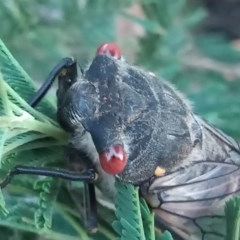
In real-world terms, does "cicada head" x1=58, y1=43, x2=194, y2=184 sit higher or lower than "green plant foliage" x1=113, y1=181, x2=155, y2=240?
higher

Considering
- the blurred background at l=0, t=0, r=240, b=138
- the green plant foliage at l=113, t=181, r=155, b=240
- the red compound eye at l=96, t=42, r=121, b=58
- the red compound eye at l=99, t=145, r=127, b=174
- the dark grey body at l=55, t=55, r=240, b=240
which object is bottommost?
the green plant foliage at l=113, t=181, r=155, b=240

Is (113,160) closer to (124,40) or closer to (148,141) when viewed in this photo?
(148,141)

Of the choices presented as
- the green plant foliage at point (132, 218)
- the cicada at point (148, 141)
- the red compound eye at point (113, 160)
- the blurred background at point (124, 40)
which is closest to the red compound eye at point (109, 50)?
the cicada at point (148, 141)

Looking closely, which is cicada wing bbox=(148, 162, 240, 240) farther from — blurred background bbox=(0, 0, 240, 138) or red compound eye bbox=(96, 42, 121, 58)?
blurred background bbox=(0, 0, 240, 138)

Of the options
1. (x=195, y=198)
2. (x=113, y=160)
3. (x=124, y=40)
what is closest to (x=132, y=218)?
(x=113, y=160)

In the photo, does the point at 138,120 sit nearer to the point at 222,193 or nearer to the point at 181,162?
the point at 181,162

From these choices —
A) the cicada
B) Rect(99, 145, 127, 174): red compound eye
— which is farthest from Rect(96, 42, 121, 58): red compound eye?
Rect(99, 145, 127, 174): red compound eye
